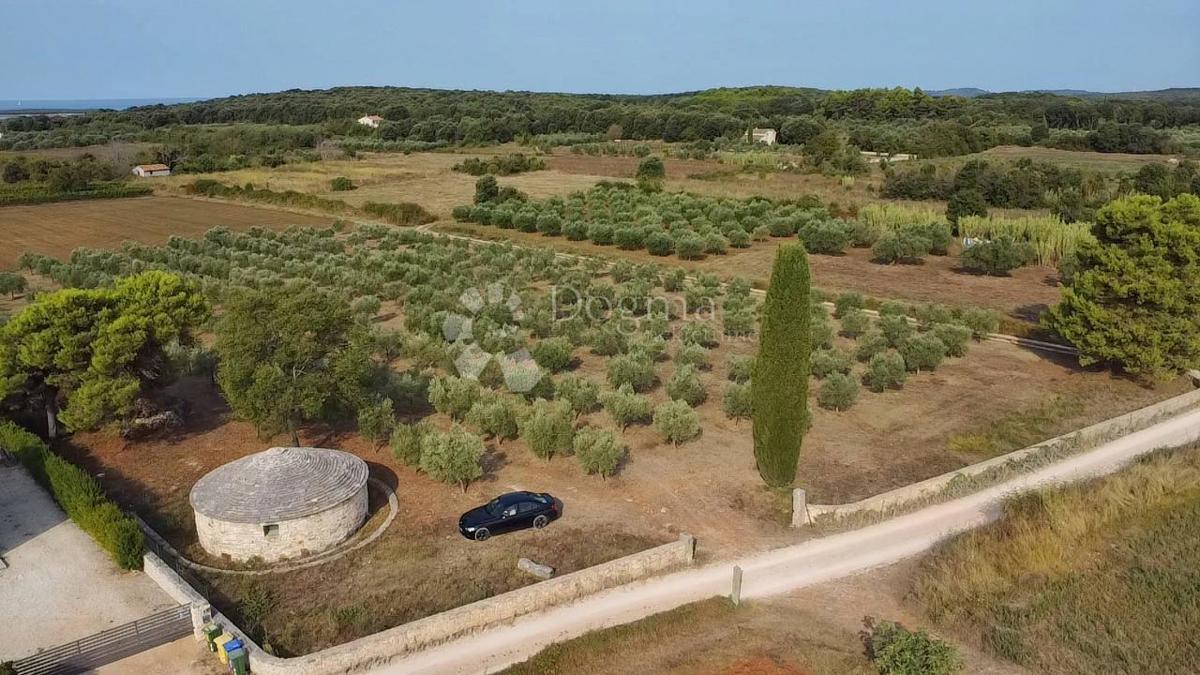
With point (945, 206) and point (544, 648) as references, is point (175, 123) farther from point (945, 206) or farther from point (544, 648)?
point (544, 648)

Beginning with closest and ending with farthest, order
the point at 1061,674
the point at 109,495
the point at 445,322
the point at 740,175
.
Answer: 1. the point at 1061,674
2. the point at 109,495
3. the point at 445,322
4. the point at 740,175

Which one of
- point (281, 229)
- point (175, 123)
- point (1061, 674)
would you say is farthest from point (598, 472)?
point (175, 123)

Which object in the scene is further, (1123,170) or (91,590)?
(1123,170)

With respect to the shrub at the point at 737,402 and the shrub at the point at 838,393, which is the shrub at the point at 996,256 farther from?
the shrub at the point at 737,402

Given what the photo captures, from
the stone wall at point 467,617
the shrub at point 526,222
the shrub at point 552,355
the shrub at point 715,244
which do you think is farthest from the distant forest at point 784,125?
the stone wall at point 467,617

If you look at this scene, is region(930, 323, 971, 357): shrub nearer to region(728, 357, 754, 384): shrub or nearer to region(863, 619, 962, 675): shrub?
region(728, 357, 754, 384): shrub

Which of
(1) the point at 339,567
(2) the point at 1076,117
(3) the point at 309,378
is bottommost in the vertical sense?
(1) the point at 339,567

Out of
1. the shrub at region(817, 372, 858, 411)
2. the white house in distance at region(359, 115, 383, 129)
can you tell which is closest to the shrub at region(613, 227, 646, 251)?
the shrub at region(817, 372, 858, 411)

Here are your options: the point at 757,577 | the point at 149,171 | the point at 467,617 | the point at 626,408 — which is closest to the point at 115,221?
the point at 149,171
